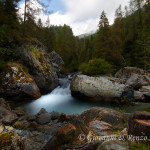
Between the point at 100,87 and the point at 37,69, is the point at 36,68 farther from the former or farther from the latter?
the point at 100,87

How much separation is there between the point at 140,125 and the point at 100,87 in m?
8.46

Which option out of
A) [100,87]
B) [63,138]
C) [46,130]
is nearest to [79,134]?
[63,138]

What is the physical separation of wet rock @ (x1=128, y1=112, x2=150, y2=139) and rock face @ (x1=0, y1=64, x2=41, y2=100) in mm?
10060

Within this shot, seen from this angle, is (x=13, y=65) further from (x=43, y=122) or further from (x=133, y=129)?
(x=133, y=129)

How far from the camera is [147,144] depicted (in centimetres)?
218

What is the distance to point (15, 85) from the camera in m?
9.91

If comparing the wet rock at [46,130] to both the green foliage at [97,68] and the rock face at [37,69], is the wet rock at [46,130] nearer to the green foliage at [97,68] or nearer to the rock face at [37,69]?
the rock face at [37,69]

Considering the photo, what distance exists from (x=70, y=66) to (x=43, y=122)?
33.7 m

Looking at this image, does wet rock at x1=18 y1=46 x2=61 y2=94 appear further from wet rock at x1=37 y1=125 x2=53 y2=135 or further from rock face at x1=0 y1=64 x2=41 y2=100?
wet rock at x1=37 y1=125 x2=53 y2=135

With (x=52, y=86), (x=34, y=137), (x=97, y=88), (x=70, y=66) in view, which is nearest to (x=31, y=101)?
(x=52, y=86)

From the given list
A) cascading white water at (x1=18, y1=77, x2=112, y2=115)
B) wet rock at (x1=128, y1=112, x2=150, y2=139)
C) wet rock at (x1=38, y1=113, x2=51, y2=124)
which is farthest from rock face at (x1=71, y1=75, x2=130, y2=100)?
wet rock at (x1=128, y1=112, x2=150, y2=139)

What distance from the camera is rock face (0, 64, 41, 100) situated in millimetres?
9773

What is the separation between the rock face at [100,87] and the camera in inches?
405

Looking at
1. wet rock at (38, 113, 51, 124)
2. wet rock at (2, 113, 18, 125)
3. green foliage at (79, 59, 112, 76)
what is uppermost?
green foliage at (79, 59, 112, 76)
